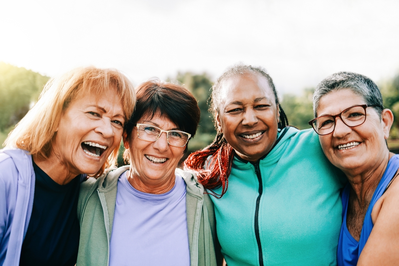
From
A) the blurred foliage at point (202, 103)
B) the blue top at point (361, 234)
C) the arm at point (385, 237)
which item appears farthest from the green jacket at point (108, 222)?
the blurred foliage at point (202, 103)

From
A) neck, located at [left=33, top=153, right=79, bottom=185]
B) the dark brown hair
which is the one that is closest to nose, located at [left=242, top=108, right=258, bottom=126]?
the dark brown hair

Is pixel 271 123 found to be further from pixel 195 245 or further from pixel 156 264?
pixel 156 264

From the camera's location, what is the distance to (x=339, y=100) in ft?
6.94

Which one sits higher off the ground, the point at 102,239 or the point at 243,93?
the point at 243,93

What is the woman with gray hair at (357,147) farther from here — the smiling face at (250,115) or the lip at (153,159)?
the lip at (153,159)

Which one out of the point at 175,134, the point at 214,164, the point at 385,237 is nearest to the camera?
the point at 385,237

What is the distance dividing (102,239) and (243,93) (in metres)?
1.70

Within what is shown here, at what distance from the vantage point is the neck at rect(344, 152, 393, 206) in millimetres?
2076

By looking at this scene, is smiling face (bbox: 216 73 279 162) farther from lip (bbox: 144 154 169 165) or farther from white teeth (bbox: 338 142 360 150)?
lip (bbox: 144 154 169 165)

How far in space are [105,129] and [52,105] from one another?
422 millimetres

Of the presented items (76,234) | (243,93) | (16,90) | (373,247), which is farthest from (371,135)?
(16,90)

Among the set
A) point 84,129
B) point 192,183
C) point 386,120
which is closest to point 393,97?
point 386,120

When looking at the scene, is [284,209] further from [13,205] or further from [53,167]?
[13,205]

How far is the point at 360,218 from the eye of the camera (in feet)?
6.90
